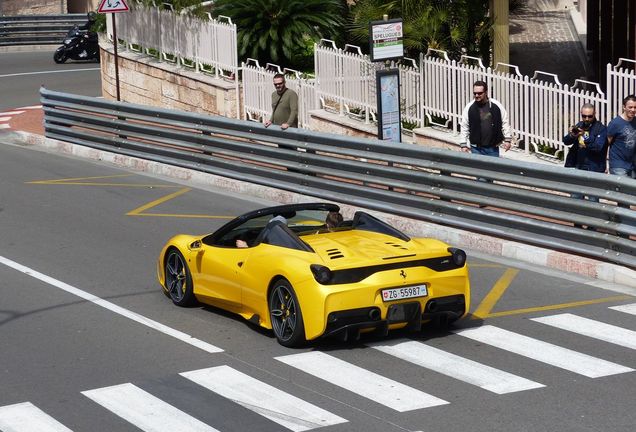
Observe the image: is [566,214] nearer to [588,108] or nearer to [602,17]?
[588,108]

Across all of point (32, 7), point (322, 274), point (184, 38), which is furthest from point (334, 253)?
point (32, 7)

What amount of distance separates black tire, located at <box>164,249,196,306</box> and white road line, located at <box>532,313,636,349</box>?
336 centimetres

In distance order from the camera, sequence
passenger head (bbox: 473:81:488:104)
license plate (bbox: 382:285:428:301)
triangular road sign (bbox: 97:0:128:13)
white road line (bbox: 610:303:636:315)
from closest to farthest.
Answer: license plate (bbox: 382:285:428:301) → white road line (bbox: 610:303:636:315) → passenger head (bbox: 473:81:488:104) → triangular road sign (bbox: 97:0:128:13)

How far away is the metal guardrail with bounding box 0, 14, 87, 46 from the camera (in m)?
50.5

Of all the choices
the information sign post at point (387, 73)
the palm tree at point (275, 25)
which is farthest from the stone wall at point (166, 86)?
the information sign post at point (387, 73)

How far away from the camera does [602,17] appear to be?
97.1 feet

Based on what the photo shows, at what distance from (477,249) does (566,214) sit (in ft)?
4.44

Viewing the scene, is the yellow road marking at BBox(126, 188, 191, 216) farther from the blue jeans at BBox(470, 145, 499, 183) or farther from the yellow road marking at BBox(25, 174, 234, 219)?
the blue jeans at BBox(470, 145, 499, 183)

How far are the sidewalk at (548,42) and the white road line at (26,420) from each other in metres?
20.4

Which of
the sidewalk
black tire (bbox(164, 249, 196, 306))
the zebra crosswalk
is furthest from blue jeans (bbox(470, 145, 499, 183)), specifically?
the sidewalk

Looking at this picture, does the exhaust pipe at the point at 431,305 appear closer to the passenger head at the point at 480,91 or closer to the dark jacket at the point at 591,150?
the dark jacket at the point at 591,150

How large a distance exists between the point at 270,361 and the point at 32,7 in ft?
150

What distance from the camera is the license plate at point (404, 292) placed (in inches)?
413

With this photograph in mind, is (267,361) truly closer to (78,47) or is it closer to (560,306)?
(560,306)
